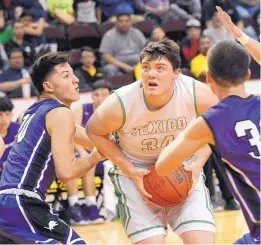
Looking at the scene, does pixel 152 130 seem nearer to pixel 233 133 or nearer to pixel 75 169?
pixel 75 169

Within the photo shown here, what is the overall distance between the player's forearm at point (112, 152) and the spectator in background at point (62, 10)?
7553 mm

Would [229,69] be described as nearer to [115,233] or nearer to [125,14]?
[115,233]

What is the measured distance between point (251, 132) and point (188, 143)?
0.32 metres

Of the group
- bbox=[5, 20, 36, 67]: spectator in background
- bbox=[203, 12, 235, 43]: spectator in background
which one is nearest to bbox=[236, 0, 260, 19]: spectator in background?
bbox=[203, 12, 235, 43]: spectator in background

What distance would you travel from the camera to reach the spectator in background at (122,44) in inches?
461

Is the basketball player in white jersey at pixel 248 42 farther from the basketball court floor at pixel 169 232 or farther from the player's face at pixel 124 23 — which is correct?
the player's face at pixel 124 23

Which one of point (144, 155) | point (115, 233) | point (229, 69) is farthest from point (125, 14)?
point (229, 69)

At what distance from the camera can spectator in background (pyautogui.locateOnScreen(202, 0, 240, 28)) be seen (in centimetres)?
1343

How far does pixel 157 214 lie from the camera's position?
5.04 meters

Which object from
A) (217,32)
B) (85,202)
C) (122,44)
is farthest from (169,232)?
(217,32)

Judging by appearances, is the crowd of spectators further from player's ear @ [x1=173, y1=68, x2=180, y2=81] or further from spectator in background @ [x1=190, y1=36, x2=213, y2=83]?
player's ear @ [x1=173, y1=68, x2=180, y2=81]

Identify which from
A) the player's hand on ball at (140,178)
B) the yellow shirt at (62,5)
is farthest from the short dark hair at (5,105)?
the yellow shirt at (62,5)

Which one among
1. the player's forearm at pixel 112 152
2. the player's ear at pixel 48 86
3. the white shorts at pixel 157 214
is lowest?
the white shorts at pixel 157 214

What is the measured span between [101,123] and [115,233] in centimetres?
350
